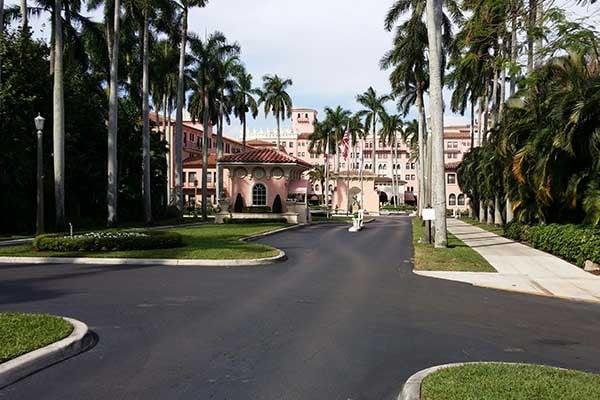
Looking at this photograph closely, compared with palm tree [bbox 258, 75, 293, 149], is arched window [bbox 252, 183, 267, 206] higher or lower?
lower

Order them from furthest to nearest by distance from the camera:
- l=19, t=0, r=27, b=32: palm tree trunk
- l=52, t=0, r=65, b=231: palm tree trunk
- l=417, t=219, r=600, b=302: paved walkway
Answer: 1. l=19, t=0, r=27, b=32: palm tree trunk
2. l=52, t=0, r=65, b=231: palm tree trunk
3. l=417, t=219, r=600, b=302: paved walkway

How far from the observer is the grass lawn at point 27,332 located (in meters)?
6.82

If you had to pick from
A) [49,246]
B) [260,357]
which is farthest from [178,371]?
[49,246]

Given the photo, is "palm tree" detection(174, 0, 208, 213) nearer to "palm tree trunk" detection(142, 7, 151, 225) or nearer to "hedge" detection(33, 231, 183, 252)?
"palm tree trunk" detection(142, 7, 151, 225)

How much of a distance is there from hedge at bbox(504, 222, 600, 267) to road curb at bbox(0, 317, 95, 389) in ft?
45.8

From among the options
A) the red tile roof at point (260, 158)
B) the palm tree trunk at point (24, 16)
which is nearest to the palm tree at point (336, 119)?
the red tile roof at point (260, 158)

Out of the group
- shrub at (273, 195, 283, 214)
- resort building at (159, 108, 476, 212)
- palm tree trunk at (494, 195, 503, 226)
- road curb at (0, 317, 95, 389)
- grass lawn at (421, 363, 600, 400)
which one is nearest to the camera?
grass lawn at (421, 363, 600, 400)

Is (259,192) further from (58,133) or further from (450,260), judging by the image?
(450,260)

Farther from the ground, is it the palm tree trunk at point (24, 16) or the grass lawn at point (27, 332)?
the palm tree trunk at point (24, 16)

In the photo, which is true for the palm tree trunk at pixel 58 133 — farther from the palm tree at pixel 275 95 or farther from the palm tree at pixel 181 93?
the palm tree at pixel 275 95

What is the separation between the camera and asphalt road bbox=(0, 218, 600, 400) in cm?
613

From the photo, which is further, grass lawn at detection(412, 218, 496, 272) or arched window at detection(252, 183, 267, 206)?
arched window at detection(252, 183, 267, 206)

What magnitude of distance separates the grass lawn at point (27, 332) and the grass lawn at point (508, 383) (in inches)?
→ 176

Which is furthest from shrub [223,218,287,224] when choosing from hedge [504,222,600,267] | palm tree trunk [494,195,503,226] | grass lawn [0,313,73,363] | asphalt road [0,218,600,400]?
grass lawn [0,313,73,363]
